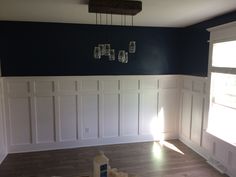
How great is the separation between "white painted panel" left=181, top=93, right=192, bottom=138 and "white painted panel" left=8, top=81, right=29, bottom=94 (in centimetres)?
306

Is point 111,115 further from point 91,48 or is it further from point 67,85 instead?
point 91,48

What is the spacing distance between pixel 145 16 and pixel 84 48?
1315 mm

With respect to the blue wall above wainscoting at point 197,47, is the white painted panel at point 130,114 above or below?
below

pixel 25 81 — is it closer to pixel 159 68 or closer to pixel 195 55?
pixel 159 68

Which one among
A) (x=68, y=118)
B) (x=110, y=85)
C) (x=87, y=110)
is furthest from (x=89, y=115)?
(x=110, y=85)

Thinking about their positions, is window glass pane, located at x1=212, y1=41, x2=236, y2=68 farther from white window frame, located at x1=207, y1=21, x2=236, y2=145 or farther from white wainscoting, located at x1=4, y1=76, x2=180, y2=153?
white wainscoting, located at x1=4, y1=76, x2=180, y2=153

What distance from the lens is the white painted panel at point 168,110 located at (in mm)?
4445

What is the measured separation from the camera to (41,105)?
3895 millimetres

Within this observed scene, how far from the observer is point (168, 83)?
14.5ft

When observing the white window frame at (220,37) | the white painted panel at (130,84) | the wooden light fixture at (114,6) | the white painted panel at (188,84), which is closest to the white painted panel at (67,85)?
the white painted panel at (130,84)

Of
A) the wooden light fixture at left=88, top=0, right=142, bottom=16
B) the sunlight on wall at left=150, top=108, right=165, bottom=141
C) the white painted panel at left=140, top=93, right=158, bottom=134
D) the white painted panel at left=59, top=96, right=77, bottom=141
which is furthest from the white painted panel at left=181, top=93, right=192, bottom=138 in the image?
the wooden light fixture at left=88, top=0, right=142, bottom=16

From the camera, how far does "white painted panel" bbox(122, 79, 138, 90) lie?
166 inches

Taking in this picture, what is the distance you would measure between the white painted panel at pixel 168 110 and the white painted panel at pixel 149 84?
9.2 inches

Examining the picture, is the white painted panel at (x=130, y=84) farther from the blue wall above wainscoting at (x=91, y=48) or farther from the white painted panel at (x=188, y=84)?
the white painted panel at (x=188, y=84)
